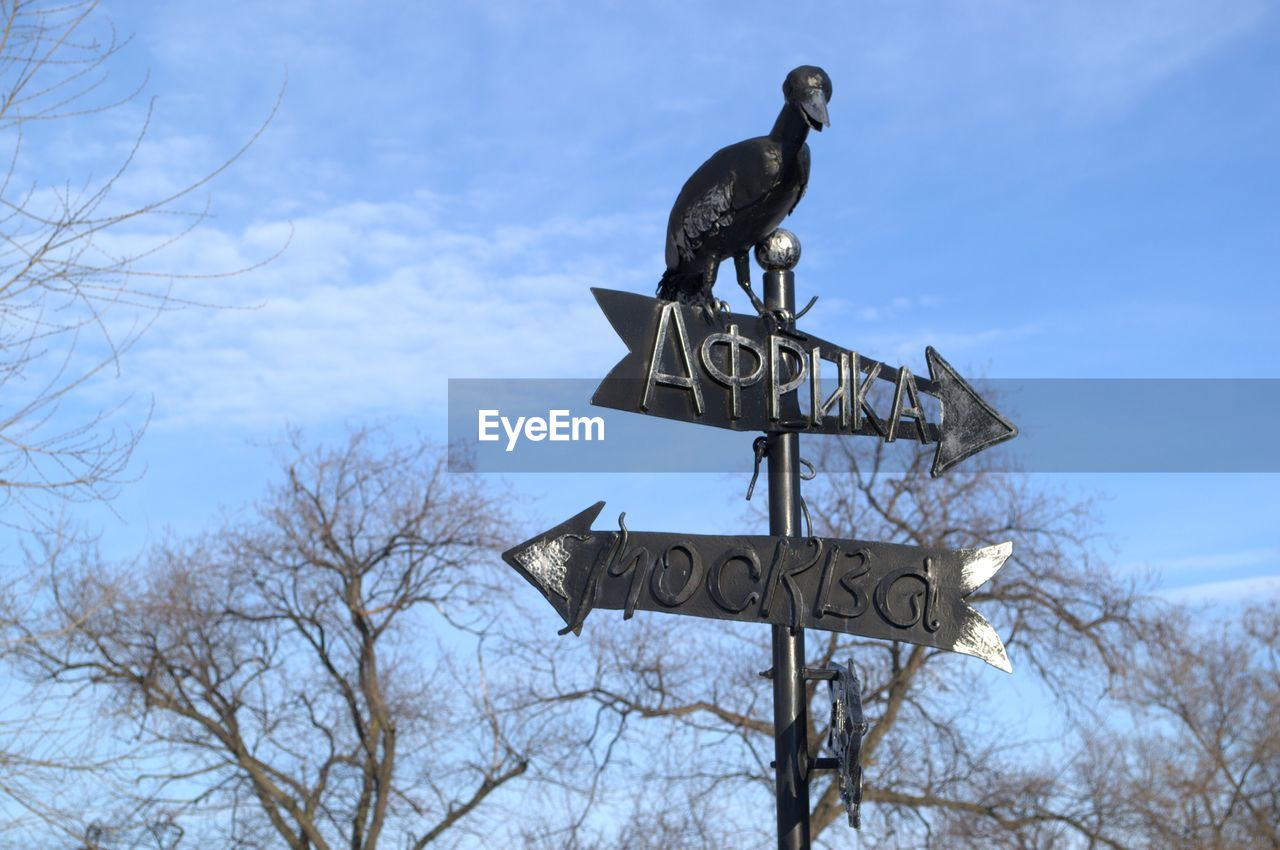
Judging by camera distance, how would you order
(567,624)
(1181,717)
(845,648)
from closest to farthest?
1. (567,624)
2. (845,648)
3. (1181,717)

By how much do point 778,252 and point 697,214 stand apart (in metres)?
0.24

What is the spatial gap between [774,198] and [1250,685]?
12.8 meters

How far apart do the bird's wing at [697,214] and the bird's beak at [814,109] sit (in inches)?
10.1

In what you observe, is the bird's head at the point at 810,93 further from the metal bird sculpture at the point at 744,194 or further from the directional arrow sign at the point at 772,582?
the directional arrow sign at the point at 772,582

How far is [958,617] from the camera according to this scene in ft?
10.5

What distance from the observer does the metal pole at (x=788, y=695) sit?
121 inches

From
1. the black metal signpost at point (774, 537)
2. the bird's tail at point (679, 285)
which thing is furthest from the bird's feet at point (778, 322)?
the bird's tail at point (679, 285)

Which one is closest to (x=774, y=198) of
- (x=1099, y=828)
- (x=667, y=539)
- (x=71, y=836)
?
(x=667, y=539)

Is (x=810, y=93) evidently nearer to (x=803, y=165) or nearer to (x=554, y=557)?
(x=803, y=165)

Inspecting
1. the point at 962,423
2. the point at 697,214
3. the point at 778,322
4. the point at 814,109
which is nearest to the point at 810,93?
the point at 814,109

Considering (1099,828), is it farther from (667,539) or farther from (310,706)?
(667,539)

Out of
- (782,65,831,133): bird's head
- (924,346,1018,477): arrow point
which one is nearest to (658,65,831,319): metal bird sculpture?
(782,65,831,133): bird's head

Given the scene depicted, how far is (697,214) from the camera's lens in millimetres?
3443

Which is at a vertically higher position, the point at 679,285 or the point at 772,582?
the point at 679,285
